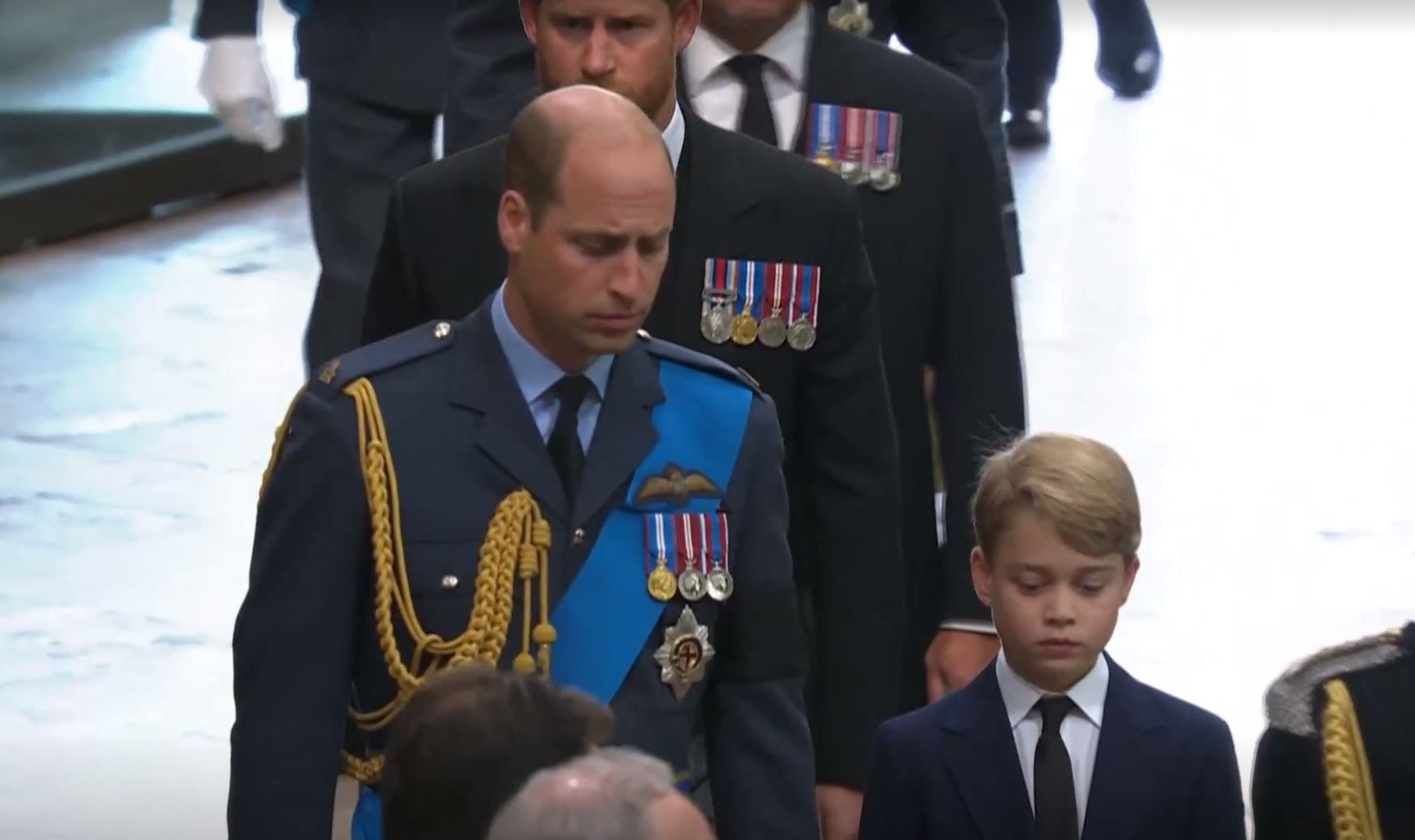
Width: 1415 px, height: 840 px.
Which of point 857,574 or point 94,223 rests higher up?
point 857,574

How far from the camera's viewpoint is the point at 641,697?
263 cm

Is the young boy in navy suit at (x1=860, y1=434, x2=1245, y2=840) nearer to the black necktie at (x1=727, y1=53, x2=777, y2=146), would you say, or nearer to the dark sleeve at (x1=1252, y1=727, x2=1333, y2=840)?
the dark sleeve at (x1=1252, y1=727, x2=1333, y2=840)

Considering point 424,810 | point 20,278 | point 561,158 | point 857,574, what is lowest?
point 20,278

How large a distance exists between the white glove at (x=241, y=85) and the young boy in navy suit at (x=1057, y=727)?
8.07ft

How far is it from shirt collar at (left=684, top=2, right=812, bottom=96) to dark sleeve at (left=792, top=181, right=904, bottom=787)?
31 cm

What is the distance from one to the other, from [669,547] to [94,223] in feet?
19.0

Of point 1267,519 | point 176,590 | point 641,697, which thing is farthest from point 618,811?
point 1267,519

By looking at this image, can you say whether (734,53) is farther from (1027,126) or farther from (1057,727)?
(1027,126)

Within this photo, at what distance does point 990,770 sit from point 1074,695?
0.36 ft

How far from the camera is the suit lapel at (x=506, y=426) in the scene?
8.60 ft

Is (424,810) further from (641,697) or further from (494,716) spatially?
(641,697)

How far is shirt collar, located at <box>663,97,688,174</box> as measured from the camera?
3021 millimetres

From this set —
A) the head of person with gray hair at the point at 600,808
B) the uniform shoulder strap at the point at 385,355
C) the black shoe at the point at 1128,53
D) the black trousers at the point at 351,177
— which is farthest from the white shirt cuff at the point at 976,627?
→ the black shoe at the point at 1128,53

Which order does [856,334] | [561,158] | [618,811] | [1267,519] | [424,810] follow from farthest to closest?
[1267,519]
[856,334]
[561,158]
[424,810]
[618,811]
